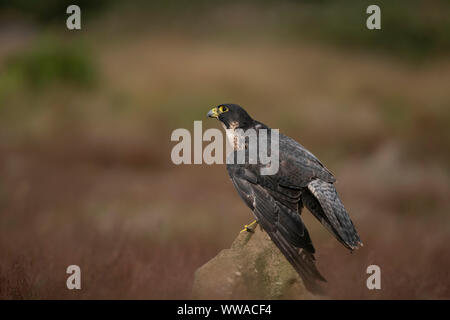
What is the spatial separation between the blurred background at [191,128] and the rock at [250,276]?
33cm

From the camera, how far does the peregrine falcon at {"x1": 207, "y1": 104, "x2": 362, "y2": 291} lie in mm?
3662

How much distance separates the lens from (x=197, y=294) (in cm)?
369

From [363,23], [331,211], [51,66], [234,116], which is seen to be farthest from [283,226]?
[363,23]

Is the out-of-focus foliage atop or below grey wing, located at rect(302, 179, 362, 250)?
atop

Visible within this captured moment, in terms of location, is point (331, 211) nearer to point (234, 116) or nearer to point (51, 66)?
point (234, 116)

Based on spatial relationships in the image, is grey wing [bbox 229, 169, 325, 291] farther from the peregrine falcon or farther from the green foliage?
the green foliage

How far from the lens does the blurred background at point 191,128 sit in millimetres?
4805

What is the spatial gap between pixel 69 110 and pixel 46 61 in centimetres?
280

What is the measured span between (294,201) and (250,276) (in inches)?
26.5

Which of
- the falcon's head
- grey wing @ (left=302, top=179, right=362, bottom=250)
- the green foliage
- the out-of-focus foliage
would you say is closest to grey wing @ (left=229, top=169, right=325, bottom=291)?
grey wing @ (left=302, top=179, right=362, bottom=250)

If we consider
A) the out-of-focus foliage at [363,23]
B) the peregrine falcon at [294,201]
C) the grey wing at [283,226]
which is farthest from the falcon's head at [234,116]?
the out-of-focus foliage at [363,23]

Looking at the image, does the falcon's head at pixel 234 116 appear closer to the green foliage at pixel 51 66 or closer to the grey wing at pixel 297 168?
the grey wing at pixel 297 168

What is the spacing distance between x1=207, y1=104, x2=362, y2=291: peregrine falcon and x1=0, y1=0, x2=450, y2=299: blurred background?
0.68m
